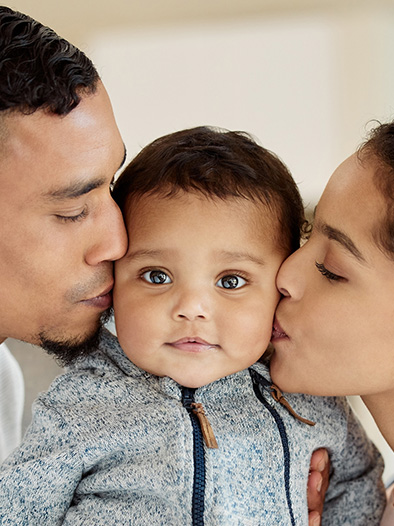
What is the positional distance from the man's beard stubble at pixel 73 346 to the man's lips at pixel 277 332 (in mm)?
387

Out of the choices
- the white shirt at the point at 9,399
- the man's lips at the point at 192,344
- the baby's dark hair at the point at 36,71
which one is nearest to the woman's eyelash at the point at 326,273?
the man's lips at the point at 192,344

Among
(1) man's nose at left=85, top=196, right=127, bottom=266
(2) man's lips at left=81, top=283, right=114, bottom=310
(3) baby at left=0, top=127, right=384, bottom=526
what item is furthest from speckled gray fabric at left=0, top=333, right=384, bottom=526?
(1) man's nose at left=85, top=196, right=127, bottom=266

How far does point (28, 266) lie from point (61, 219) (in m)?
0.13

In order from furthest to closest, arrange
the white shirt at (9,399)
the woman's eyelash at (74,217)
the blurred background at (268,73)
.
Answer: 1. the blurred background at (268,73)
2. the white shirt at (9,399)
3. the woman's eyelash at (74,217)

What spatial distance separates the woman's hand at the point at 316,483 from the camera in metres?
1.54

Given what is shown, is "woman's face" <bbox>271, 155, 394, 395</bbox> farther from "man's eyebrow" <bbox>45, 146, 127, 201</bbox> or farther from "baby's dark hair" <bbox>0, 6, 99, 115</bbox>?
"baby's dark hair" <bbox>0, 6, 99, 115</bbox>

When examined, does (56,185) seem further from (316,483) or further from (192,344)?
(316,483)

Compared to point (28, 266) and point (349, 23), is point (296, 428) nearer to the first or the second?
point (28, 266)

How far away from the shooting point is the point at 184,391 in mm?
1424

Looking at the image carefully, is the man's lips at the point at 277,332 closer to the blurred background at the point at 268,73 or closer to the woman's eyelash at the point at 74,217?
the woman's eyelash at the point at 74,217

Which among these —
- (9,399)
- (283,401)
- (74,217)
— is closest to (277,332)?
(283,401)

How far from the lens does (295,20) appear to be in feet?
13.1

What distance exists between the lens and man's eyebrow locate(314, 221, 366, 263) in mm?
1307

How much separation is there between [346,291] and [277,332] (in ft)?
0.68
